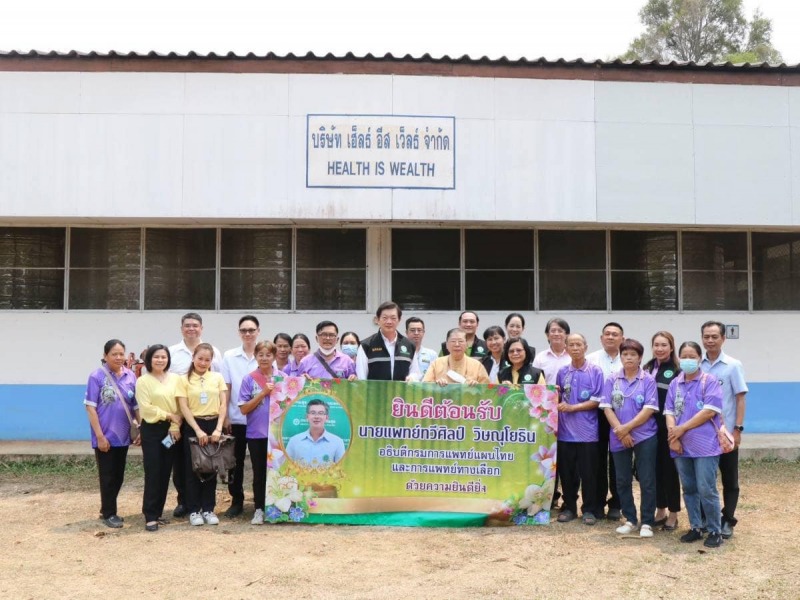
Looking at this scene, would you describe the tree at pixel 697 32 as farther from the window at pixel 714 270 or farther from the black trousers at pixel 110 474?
the black trousers at pixel 110 474

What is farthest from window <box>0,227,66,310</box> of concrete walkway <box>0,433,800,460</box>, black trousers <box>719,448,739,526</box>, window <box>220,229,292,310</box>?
black trousers <box>719,448,739,526</box>

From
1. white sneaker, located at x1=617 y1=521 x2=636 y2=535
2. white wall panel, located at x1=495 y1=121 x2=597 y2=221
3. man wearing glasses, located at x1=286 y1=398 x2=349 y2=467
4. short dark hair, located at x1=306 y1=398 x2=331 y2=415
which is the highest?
white wall panel, located at x1=495 y1=121 x2=597 y2=221

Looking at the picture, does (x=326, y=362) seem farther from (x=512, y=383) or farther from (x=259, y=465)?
(x=512, y=383)

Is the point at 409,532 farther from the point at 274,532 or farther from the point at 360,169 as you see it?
the point at 360,169

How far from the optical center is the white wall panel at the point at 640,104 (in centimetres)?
867

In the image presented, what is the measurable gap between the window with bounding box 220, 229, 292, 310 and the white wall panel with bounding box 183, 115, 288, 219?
0.70 m

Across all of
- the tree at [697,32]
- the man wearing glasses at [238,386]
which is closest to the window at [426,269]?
the man wearing glasses at [238,386]

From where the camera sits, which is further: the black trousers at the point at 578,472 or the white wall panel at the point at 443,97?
the white wall panel at the point at 443,97

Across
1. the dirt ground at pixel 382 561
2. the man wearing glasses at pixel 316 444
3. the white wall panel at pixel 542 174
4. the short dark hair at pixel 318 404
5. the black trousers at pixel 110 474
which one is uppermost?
the white wall panel at pixel 542 174

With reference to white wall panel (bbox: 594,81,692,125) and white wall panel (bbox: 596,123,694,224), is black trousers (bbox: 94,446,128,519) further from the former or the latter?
white wall panel (bbox: 594,81,692,125)

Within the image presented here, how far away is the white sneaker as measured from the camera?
539 cm

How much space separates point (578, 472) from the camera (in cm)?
582

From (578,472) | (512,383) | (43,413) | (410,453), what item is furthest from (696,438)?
(43,413)

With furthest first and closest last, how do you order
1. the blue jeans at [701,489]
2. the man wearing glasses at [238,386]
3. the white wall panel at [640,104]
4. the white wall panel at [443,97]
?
1. the white wall panel at [640,104]
2. the white wall panel at [443,97]
3. the man wearing glasses at [238,386]
4. the blue jeans at [701,489]
